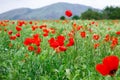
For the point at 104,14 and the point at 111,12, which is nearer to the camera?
the point at 104,14

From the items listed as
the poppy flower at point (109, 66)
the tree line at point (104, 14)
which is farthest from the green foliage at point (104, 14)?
the poppy flower at point (109, 66)

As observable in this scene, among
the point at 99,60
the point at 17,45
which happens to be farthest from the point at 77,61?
the point at 17,45

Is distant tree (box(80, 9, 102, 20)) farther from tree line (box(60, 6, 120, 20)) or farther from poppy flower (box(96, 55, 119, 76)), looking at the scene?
poppy flower (box(96, 55, 119, 76))

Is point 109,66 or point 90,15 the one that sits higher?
point 109,66

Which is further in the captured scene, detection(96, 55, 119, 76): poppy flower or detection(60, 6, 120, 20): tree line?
detection(60, 6, 120, 20): tree line

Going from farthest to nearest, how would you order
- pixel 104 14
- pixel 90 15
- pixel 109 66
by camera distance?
1. pixel 104 14
2. pixel 90 15
3. pixel 109 66

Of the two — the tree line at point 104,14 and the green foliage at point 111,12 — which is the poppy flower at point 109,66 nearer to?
the tree line at point 104,14

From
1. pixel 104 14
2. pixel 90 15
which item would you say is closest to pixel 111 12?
pixel 104 14

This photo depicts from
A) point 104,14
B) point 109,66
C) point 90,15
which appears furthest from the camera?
point 104,14

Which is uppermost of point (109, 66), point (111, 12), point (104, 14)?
point (109, 66)

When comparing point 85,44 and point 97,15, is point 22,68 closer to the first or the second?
point 85,44

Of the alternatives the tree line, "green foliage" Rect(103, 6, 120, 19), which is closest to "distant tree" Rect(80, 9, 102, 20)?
the tree line

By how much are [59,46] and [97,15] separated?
4808cm

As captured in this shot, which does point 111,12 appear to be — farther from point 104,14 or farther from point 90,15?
point 90,15
